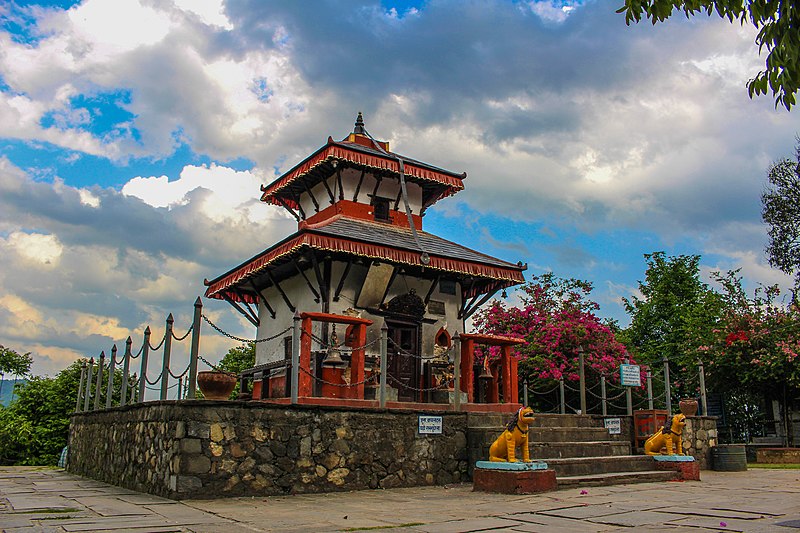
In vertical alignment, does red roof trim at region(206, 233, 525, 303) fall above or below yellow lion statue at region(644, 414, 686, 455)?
above

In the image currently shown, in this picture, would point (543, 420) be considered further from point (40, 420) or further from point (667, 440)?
point (40, 420)

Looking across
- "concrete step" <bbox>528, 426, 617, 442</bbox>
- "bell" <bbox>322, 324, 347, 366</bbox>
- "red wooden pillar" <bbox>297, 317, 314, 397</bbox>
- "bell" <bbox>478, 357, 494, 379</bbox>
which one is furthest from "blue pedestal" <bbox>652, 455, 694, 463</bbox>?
"red wooden pillar" <bbox>297, 317, 314, 397</bbox>

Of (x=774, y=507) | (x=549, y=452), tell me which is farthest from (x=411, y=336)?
(x=774, y=507)

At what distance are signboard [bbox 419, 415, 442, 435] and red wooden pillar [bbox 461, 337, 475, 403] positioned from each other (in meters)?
2.37

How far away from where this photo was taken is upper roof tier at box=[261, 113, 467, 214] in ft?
48.0

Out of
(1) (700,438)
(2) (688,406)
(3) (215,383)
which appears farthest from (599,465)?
(3) (215,383)

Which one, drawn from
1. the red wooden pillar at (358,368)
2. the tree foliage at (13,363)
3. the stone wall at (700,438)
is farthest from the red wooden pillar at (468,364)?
the tree foliage at (13,363)

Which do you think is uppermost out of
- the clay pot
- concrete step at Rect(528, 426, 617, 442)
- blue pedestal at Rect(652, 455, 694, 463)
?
the clay pot

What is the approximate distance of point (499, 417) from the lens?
1112 cm

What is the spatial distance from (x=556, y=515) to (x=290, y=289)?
344 inches

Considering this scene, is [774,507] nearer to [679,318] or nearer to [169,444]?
[169,444]

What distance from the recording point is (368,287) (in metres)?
13.3

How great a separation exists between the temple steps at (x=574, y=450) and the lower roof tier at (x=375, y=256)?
11.5ft

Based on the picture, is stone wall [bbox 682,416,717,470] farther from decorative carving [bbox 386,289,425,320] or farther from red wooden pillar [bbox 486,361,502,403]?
decorative carving [bbox 386,289,425,320]
